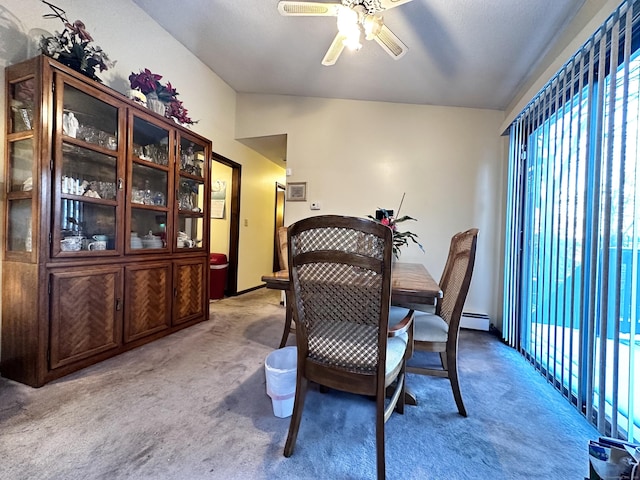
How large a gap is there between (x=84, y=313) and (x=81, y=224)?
63cm

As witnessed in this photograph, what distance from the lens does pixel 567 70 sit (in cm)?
180

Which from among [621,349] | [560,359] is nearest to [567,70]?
[621,349]

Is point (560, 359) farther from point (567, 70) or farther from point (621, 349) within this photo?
point (567, 70)

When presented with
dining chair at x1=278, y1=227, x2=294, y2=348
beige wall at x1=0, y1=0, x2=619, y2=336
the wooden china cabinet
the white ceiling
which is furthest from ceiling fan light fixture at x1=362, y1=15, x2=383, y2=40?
the wooden china cabinet

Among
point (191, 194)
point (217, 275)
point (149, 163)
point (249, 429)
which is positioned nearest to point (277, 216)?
point (217, 275)

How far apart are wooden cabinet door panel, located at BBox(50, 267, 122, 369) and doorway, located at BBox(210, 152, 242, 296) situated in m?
2.09

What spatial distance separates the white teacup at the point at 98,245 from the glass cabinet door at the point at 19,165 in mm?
310

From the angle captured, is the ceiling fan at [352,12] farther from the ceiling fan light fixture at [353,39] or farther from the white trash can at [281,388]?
the white trash can at [281,388]

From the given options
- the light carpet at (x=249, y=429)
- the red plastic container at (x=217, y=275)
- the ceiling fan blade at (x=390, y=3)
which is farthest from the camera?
the red plastic container at (x=217, y=275)

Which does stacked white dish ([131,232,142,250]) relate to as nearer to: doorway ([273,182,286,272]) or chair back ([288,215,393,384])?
chair back ([288,215,393,384])

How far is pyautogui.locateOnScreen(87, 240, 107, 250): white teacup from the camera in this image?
194cm

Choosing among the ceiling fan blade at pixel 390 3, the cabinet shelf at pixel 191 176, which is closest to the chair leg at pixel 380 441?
the ceiling fan blade at pixel 390 3

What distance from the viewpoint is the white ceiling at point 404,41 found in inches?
77.2

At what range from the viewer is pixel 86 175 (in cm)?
197
